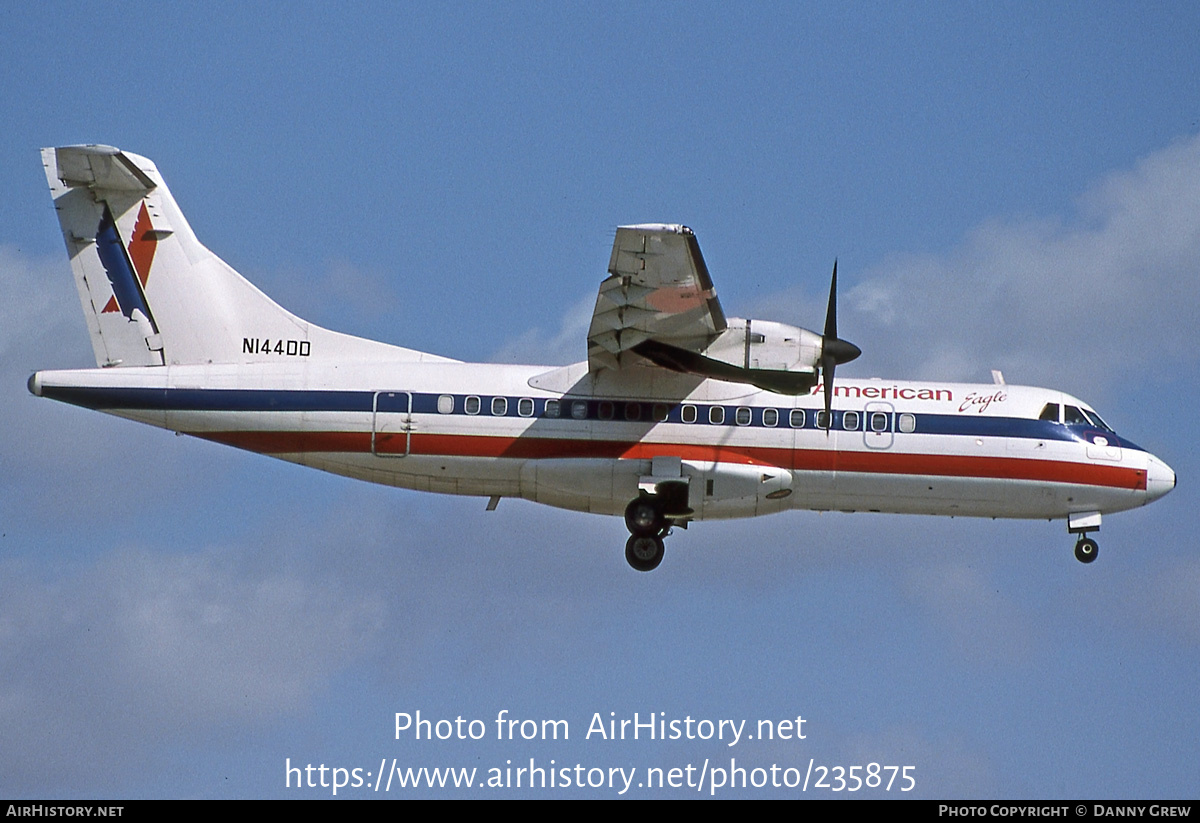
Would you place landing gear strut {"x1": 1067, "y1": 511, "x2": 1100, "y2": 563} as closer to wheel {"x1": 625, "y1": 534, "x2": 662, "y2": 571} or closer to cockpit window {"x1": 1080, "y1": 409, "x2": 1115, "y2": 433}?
cockpit window {"x1": 1080, "y1": 409, "x2": 1115, "y2": 433}

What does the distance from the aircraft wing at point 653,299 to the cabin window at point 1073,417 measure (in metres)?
7.07

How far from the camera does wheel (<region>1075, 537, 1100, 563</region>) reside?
94.3 ft

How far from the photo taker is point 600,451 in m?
27.4

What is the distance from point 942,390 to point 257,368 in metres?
12.3

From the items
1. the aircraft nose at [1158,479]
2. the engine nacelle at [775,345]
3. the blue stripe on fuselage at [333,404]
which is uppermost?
the engine nacelle at [775,345]

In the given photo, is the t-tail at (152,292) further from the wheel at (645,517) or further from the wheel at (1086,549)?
the wheel at (1086,549)

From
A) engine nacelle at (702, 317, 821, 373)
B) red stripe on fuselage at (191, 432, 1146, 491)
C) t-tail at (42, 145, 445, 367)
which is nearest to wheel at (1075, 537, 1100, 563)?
red stripe on fuselage at (191, 432, 1146, 491)

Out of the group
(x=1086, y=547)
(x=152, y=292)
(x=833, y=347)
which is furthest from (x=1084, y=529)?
(x=152, y=292)

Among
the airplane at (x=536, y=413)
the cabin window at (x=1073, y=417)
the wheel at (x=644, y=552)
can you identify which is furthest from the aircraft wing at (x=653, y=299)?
the cabin window at (x=1073, y=417)

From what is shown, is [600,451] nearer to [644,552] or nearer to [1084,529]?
[644,552]

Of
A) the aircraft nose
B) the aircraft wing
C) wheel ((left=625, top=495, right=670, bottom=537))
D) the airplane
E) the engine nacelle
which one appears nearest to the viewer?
the aircraft wing

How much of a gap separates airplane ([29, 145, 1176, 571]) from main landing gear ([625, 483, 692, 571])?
0.04m

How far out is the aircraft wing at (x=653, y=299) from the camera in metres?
23.6
